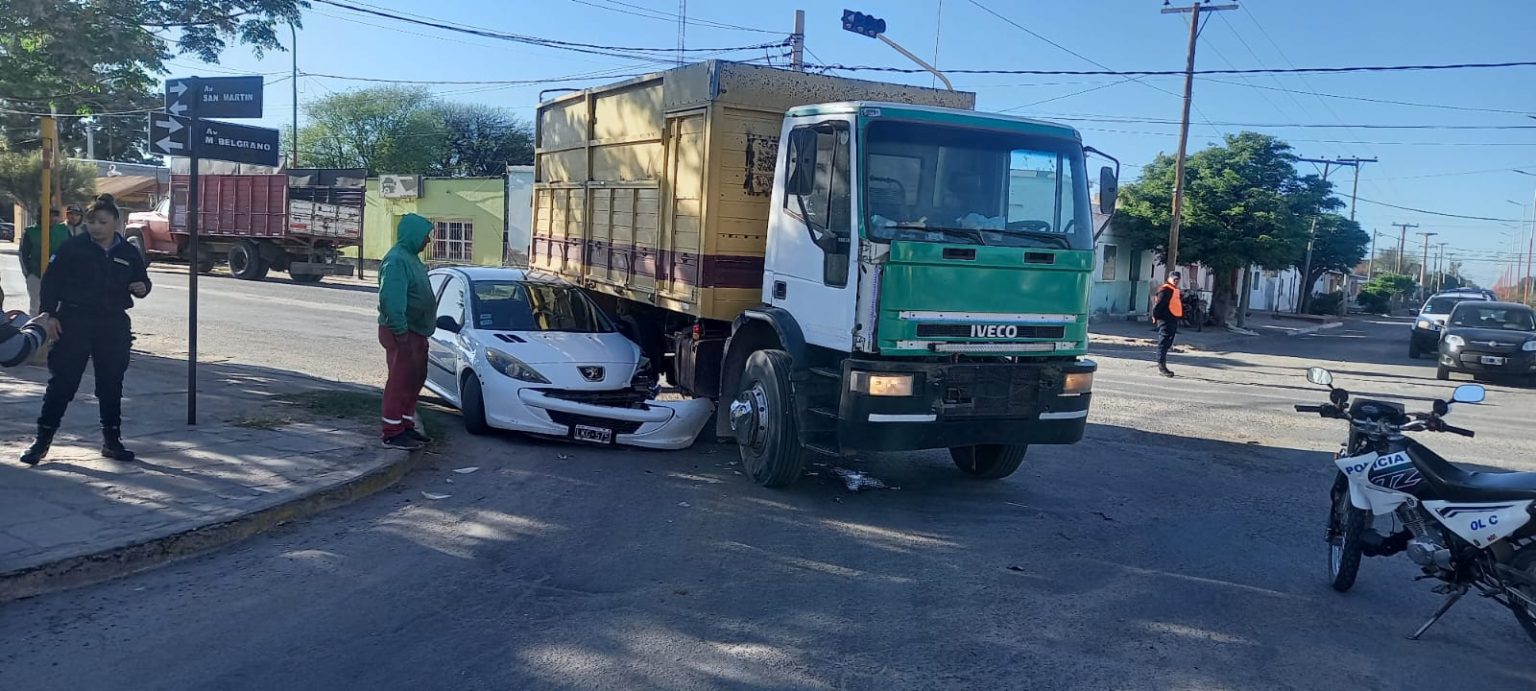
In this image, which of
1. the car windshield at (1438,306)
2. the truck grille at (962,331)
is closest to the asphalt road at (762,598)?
the truck grille at (962,331)

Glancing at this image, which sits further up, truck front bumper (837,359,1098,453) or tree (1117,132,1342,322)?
tree (1117,132,1342,322)

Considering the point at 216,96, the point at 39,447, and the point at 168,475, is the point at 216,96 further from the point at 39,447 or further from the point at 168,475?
the point at 168,475

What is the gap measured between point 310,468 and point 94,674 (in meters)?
3.28

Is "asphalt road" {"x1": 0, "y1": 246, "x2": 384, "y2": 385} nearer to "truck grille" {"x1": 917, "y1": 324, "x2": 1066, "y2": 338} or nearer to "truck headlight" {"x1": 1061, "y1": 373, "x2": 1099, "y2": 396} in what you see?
"truck grille" {"x1": 917, "y1": 324, "x2": 1066, "y2": 338}

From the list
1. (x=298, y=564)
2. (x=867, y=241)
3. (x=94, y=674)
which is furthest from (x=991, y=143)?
(x=94, y=674)

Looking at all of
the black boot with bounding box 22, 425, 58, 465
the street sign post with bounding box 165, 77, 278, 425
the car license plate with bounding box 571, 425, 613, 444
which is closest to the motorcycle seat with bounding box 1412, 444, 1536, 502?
the car license plate with bounding box 571, 425, 613, 444

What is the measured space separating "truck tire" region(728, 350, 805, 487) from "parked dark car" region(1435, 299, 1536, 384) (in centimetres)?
1600

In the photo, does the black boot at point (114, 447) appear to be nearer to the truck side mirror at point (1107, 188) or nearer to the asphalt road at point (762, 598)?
the asphalt road at point (762, 598)

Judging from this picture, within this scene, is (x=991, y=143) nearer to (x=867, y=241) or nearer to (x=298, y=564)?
(x=867, y=241)

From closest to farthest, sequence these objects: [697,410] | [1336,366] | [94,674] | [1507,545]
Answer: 1. [94,674]
2. [1507,545]
3. [697,410]
4. [1336,366]

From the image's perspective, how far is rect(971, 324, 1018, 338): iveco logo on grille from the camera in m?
7.07

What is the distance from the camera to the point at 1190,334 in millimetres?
31156

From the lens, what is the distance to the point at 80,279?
6.96 m

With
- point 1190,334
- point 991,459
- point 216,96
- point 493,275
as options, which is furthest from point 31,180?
point 991,459
